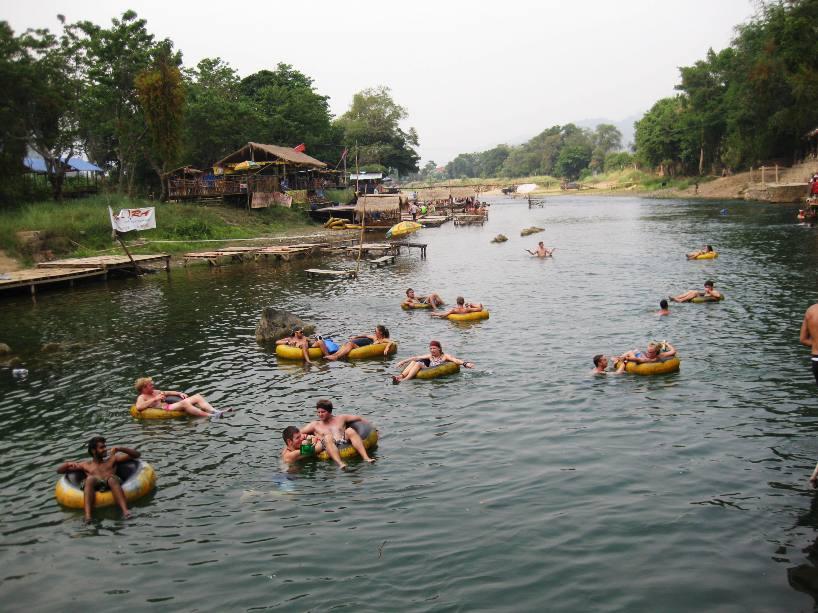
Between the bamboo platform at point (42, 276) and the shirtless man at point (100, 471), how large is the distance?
78.2 ft

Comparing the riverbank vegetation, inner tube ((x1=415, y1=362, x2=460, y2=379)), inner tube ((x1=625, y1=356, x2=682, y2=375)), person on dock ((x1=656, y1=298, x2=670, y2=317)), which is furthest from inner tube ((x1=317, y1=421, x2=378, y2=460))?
the riverbank vegetation

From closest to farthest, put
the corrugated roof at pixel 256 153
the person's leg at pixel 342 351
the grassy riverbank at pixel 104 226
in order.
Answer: the person's leg at pixel 342 351
the grassy riverbank at pixel 104 226
the corrugated roof at pixel 256 153

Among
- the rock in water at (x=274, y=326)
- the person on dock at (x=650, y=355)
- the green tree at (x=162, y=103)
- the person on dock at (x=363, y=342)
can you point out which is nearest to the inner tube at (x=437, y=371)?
the person on dock at (x=363, y=342)

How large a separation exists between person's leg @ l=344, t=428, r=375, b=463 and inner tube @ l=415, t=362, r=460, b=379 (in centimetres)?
514

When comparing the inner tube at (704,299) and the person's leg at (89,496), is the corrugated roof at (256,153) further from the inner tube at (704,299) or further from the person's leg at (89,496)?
the person's leg at (89,496)

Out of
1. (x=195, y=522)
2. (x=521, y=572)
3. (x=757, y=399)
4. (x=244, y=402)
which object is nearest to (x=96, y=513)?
(x=195, y=522)

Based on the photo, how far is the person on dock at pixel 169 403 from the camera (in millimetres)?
16828

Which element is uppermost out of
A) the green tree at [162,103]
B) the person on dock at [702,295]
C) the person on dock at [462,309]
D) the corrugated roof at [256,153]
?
the green tree at [162,103]

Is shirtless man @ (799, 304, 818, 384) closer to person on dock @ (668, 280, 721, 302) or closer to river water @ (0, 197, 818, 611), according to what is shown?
river water @ (0, 197, 818, 611)

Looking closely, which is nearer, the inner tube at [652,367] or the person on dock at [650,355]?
the inner tube at [652,367]

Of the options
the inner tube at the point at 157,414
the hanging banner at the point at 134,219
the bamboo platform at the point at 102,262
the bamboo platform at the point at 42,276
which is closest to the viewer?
the inner tube at the point at 157,414

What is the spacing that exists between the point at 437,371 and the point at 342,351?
378 centimetres

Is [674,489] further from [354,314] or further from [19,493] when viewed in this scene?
[354,314]

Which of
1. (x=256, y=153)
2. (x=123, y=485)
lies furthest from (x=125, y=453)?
(x=256, y=153)
